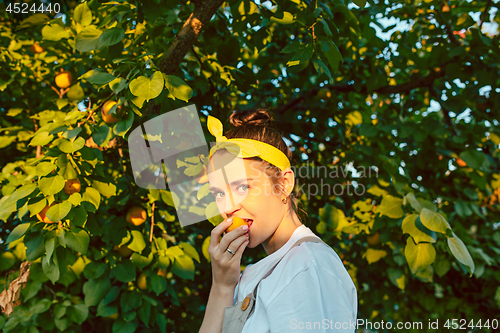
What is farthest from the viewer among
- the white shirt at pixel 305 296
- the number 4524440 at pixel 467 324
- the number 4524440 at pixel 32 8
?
the number 4524440 at pixel 467 324

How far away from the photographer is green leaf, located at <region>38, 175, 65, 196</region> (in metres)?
1.28

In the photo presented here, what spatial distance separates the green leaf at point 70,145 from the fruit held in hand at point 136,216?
1.74 ft

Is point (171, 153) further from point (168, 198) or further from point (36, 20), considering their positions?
point (36, 20)

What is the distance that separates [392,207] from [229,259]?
1122 millimetres

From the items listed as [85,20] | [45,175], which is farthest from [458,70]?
[45,175]

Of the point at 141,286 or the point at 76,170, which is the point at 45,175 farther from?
the point at 141,286

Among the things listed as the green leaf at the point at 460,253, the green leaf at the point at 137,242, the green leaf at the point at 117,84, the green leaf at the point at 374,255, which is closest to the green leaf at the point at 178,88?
the green leaf at the point at 117,84

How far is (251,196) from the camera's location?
1.17 meters

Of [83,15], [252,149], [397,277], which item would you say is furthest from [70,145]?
[397,277]

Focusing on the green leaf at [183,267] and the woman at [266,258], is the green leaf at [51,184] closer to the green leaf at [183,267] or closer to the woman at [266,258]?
the woman at [266,258]

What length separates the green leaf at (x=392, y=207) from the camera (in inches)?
71.5

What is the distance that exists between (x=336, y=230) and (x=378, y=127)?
0.76m

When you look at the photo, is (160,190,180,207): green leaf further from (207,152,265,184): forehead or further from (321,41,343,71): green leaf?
(321,41,343,71): green leaf

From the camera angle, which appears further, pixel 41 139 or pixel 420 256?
pixel 420 256
